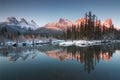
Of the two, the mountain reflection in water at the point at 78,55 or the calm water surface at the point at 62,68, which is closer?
the calm water surface at the point at 62,68

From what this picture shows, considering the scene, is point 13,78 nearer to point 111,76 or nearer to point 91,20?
point 111,76

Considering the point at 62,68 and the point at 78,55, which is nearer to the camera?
the point at 62,68

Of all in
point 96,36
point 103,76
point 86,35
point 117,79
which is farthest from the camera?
point 96,36

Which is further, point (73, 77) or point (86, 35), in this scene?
point (86, 35)

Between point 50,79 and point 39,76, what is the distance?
0.87m

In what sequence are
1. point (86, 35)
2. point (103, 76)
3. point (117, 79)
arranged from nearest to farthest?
point (117, 79) < point (103, 76) < point (86, 35)

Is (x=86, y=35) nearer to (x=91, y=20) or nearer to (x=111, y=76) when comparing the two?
(x=91, y=20)

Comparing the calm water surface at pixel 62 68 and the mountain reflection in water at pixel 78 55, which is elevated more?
the mountain reflection in water at pixel 78 55

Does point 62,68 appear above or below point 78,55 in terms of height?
below

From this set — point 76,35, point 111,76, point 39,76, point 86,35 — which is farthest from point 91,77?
point 76,35

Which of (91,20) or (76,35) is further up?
(91,20)

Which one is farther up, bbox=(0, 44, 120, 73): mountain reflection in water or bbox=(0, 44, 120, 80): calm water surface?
bbox=(0, 44, 120, 73): mountain reflection in water

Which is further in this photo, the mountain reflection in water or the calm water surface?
the mountain reflection in water

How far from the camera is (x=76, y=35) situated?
6162 centimetres
